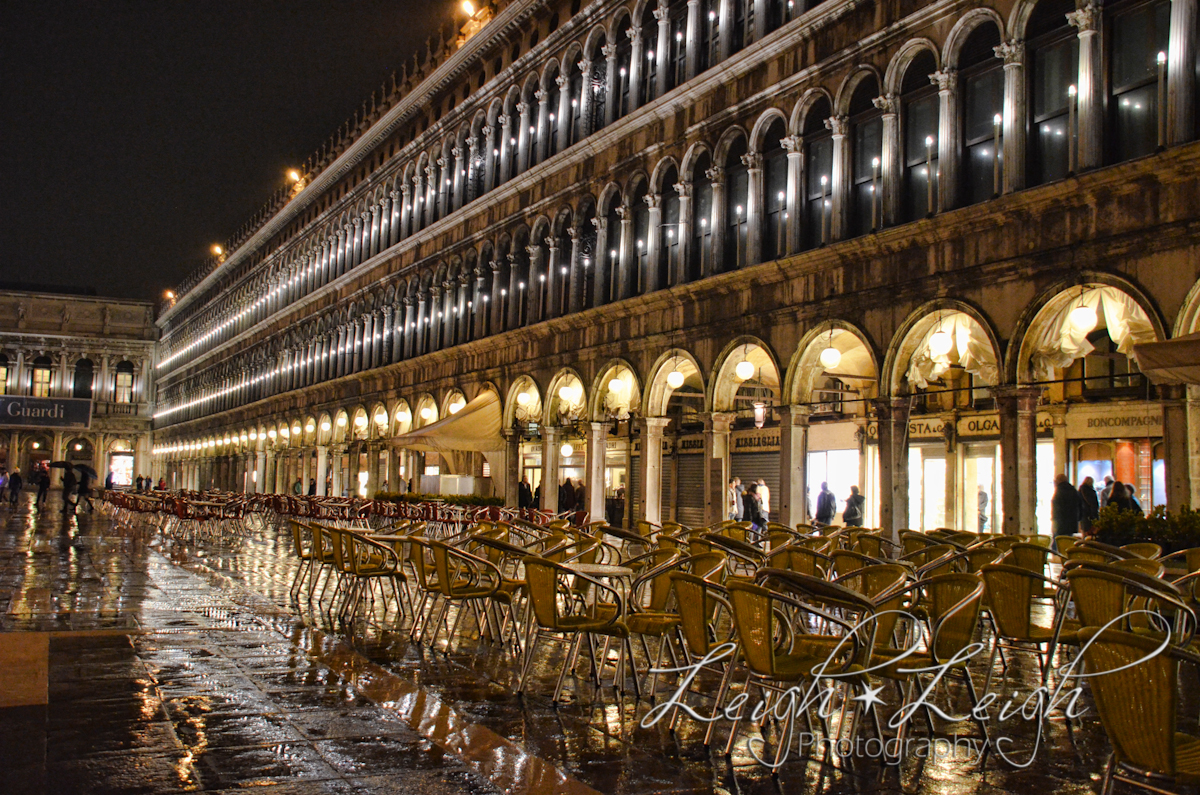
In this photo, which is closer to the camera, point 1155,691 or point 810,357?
point 1155,691

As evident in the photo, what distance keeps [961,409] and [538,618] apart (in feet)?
50.4

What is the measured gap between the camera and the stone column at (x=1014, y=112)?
561 inches

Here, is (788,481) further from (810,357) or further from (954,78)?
(954,78)

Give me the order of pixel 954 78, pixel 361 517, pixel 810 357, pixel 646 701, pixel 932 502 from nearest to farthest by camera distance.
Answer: pixel 646 701, pixel 954 78, pixel 810 357, pixel 361 517, pixel 932 502

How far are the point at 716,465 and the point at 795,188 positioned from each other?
5476mm

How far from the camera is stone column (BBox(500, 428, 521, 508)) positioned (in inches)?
1078

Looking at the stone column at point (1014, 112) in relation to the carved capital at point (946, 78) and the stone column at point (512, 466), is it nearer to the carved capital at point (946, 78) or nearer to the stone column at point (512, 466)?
the carved capital at point (946, 78)

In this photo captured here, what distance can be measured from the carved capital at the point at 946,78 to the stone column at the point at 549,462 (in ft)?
43.8

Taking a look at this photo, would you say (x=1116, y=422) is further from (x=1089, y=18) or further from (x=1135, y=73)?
(x=1089, y=18)

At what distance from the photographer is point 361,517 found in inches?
738

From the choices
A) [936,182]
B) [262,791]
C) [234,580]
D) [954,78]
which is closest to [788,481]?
[936,182]

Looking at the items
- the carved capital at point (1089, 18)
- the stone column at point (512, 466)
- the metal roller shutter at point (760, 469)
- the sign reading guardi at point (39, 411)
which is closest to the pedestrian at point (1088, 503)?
the carved capital at point (1089, 18)

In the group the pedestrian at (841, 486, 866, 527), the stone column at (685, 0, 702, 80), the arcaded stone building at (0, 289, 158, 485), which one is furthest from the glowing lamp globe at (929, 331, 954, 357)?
the arcaded stone building at (0, 289, 158, 485)

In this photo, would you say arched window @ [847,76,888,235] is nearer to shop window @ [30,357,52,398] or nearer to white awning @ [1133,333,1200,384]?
white awning @ [1133,333,1200,384]
